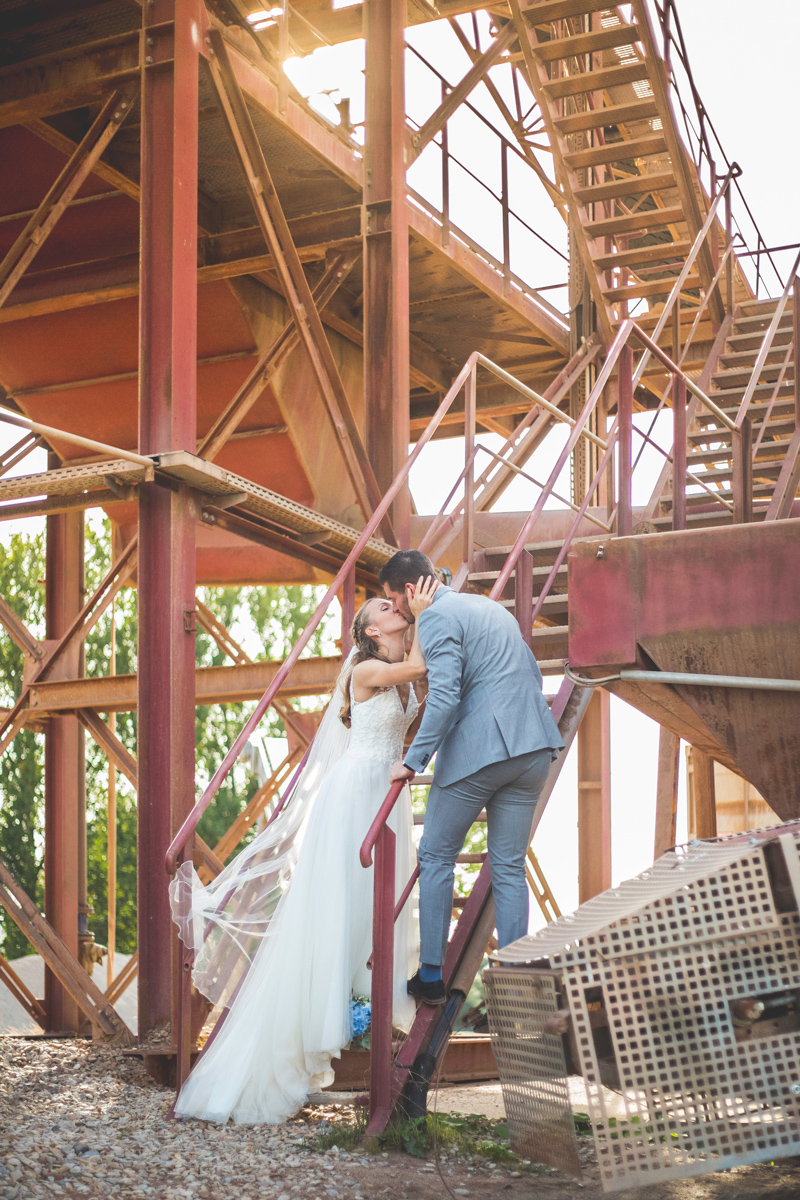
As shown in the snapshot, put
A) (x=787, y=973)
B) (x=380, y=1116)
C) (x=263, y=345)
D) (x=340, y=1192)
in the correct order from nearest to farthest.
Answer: (x=787, y=973) → (x=340, y=1192) → (x=380, y=1116) → (x=263, y=345)

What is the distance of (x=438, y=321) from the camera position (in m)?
14.0

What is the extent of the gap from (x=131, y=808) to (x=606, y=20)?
120 ft

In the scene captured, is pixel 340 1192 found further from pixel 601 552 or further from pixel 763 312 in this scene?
pixel 763 312

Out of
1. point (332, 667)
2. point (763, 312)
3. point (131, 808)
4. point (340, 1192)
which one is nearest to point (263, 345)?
point (332, 667)

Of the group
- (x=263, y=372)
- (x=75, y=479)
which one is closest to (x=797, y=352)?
(x=263, y=372)

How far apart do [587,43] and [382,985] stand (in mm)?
9681

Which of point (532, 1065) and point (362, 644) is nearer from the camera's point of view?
point (532, 1065)

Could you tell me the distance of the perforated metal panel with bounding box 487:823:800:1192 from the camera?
3.75m

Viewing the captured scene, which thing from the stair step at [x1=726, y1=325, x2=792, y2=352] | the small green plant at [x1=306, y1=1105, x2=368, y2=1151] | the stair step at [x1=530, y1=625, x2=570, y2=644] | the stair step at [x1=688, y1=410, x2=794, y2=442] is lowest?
the small green plant at [x1=306, y1=1105, x2=368, y2=1151]

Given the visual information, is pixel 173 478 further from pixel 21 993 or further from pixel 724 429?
pixel 21 993

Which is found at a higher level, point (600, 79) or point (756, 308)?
point (600, 79)

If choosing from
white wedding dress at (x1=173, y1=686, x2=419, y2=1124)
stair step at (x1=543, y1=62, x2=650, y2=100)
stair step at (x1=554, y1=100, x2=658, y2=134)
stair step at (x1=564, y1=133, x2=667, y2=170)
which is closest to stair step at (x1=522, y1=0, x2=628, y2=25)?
stair step at (x1=543, y1=62, x2=650, y2=100)

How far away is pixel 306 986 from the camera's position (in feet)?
17.9

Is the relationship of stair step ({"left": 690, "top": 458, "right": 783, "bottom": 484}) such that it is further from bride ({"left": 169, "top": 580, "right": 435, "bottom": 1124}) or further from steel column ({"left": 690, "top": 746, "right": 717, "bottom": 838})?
bride ({"left": 169, "top": 580, "right": 435, "bottom": 1124})
